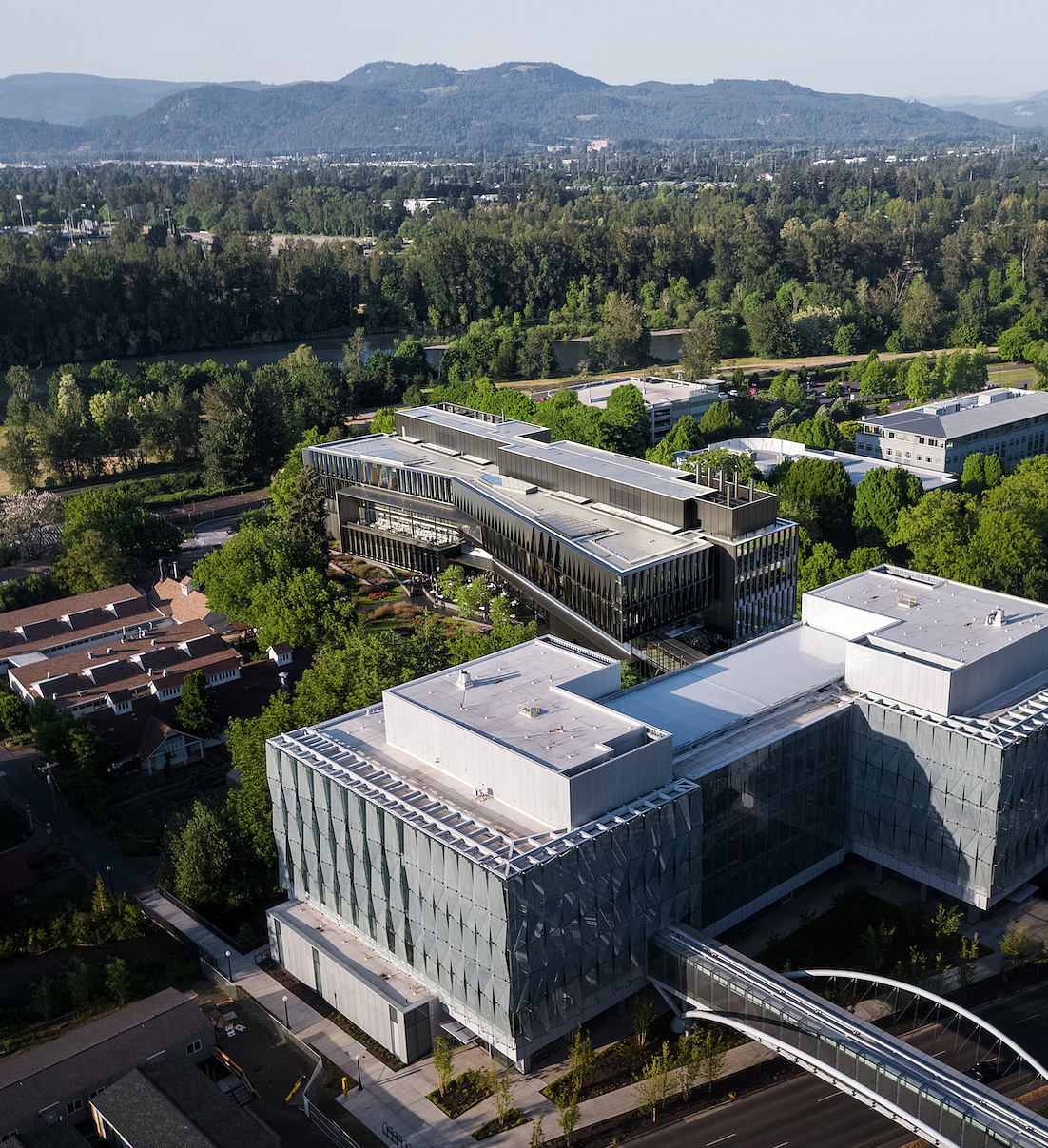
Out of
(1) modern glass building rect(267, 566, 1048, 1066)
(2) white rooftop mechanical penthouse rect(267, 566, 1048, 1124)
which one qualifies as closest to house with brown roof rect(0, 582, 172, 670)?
(2) white rooftop mechanical penthouse rect(267, 566, 1048, 1124)

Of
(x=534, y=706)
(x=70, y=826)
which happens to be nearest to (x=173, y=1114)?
(x=534, y=706)

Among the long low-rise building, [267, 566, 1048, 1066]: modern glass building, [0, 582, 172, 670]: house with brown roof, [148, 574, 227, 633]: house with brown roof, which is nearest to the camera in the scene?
[267, 566, 1048, 1066]: modern glass building

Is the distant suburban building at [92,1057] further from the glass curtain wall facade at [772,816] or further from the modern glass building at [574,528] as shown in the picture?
the modern glass building at [574,528]

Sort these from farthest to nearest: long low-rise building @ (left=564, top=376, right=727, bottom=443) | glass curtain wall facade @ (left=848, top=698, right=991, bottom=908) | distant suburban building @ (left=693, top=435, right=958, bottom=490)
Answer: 1. long low-rise building @ (left=564, top=376, right=727, bottom=443)
2. distant suburban building @ (left=693, top=435, right=958, bottom=490)
3. glass curtain wall facade @ (left=848, top=698, right=991, bottom=908)

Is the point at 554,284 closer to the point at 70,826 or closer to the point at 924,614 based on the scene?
the point at 924,614

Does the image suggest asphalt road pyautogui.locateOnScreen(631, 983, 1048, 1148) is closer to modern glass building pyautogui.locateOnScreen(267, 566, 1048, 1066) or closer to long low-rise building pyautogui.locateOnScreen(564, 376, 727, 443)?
modern glass building pyautogui.locateOnScreen(267, 566, 1048, 1066)

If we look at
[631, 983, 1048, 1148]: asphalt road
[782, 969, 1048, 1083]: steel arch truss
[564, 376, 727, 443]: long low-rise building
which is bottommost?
[631, 983, 1048, 1148]: asphalt road
